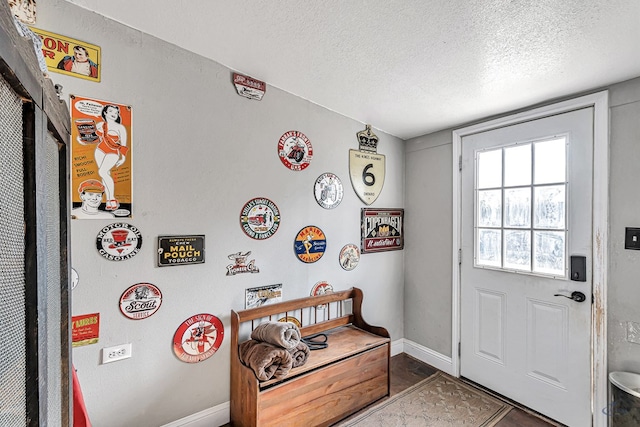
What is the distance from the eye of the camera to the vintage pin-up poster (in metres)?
1.47

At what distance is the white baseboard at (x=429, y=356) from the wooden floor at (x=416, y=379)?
1.7 inches

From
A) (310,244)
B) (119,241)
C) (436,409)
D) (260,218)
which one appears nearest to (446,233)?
(310,244)

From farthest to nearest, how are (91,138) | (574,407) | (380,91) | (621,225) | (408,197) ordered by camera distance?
(408,197)
(380,91)
(574,407)
(621,225)
(91,138)

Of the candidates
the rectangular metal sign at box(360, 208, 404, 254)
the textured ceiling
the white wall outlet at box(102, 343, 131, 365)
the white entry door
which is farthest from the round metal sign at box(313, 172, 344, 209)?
the white wall outlet at box(102, 343, 131, 365)

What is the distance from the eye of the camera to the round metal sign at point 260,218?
196 cm

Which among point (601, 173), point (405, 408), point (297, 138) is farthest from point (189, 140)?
point (601, 173)

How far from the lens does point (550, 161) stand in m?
1.95

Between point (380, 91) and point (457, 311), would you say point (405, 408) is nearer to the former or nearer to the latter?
point (457, 311)

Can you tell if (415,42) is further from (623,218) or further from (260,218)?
(623,218)

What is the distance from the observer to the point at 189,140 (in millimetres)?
1761

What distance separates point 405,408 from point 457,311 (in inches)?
34.6

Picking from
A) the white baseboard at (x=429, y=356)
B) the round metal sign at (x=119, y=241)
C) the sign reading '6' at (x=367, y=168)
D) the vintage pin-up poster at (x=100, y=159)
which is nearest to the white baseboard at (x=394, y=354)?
the white baseboard at (x=429, y=356)

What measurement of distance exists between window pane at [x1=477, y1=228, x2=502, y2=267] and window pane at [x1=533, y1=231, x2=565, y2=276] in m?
0.24

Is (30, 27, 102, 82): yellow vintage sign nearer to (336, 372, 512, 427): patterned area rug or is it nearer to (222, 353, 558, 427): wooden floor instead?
(222, 353, 558, 427): wooden floor
